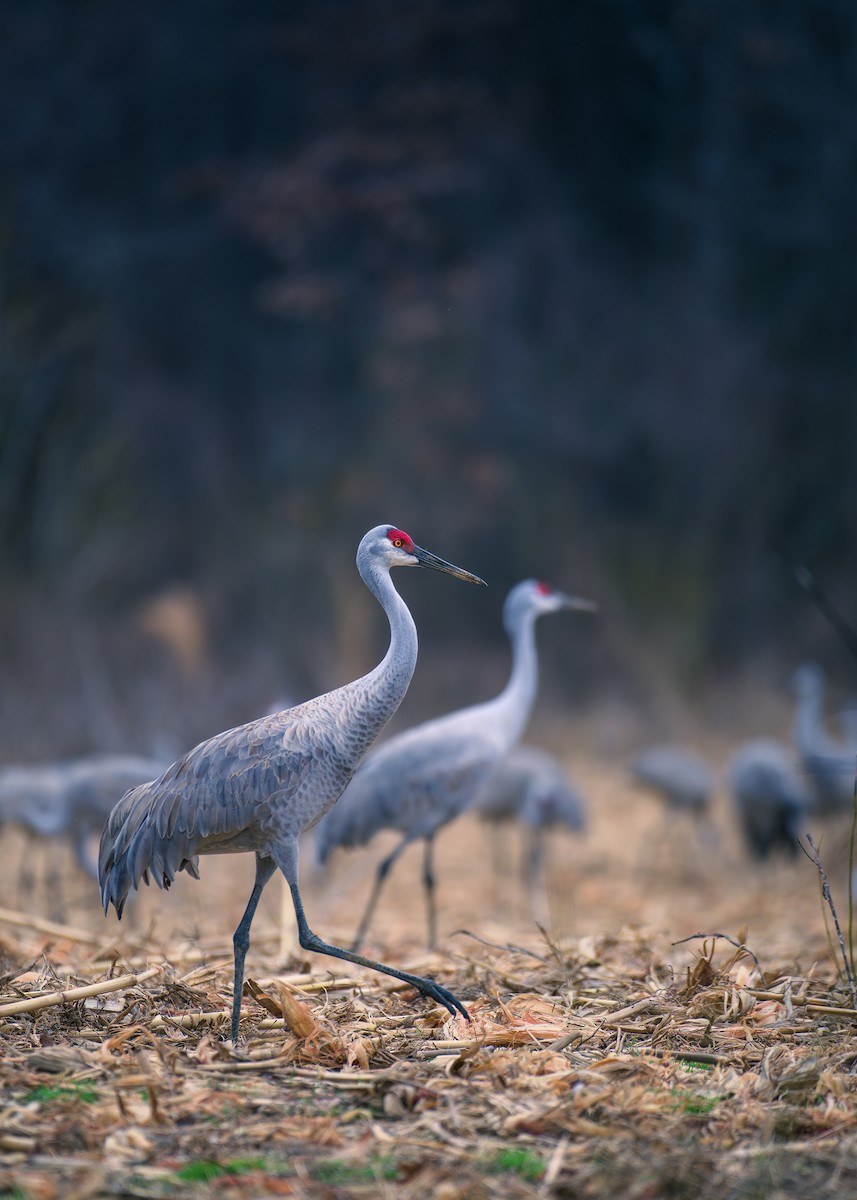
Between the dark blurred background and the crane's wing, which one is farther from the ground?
the dark blurred background

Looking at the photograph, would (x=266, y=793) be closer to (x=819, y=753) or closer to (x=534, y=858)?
(x=534, y=858)

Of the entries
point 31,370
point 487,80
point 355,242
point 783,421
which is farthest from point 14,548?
point 783,421

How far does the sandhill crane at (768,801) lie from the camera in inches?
334

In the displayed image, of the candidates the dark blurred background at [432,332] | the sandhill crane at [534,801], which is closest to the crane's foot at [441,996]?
the sandhill crane at [534,801]

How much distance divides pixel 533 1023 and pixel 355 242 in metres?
11.2

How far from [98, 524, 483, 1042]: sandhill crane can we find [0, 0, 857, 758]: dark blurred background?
804 centimetres

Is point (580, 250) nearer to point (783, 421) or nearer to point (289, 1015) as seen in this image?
point (783, 421)

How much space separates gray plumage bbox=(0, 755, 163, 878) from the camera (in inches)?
272

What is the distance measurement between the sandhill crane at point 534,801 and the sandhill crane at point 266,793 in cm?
446

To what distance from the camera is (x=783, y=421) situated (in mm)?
13773

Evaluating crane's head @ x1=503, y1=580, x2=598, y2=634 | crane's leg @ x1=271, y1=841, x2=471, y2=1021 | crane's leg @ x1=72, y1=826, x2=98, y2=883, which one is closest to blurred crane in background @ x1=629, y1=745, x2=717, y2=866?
crane's head @ x1=503, y1=580, x2=598, y2=634

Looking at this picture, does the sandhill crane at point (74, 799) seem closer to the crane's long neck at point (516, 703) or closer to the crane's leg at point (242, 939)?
the crane's long neck at point (516, 703)

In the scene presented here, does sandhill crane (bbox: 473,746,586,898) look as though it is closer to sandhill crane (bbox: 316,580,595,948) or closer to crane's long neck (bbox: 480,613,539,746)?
crane's long neck (bbox: 480,613,539,746)

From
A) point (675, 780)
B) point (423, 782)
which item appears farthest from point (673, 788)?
point (423, 782)
